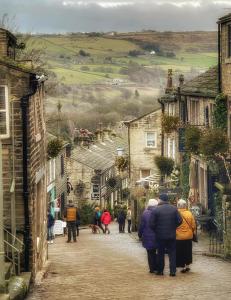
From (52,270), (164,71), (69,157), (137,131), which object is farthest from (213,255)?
(164,71)

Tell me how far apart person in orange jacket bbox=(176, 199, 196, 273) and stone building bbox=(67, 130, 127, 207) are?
5418cm

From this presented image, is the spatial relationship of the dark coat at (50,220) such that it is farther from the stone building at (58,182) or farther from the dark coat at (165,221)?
the stone building at (58,182)

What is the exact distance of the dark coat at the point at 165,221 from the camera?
16.9m

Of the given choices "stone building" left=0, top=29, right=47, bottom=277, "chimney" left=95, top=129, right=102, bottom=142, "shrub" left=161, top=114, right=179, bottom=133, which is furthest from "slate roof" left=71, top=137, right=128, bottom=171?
"stone building" left=0, top=29, right=47, bottom=277

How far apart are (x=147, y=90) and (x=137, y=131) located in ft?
437

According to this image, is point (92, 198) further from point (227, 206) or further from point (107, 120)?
point (107, 120)

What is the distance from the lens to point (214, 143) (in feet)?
91.2

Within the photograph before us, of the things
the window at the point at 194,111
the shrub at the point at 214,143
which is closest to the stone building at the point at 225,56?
the shrub at the point at 214,143

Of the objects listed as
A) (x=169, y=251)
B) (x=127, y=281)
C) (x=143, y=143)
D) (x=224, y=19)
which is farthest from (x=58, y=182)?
(x=127, y=281)

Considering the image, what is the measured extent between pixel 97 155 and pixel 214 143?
2097 inches

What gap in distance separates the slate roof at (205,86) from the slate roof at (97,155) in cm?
3615

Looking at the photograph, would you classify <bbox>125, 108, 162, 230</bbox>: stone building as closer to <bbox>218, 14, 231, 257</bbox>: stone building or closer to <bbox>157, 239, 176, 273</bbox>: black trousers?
<bbox>218, 14, 231, 257</bbox>: stone building

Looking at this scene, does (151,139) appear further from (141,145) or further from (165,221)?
(165,221)

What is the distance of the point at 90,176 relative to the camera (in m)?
74.8
